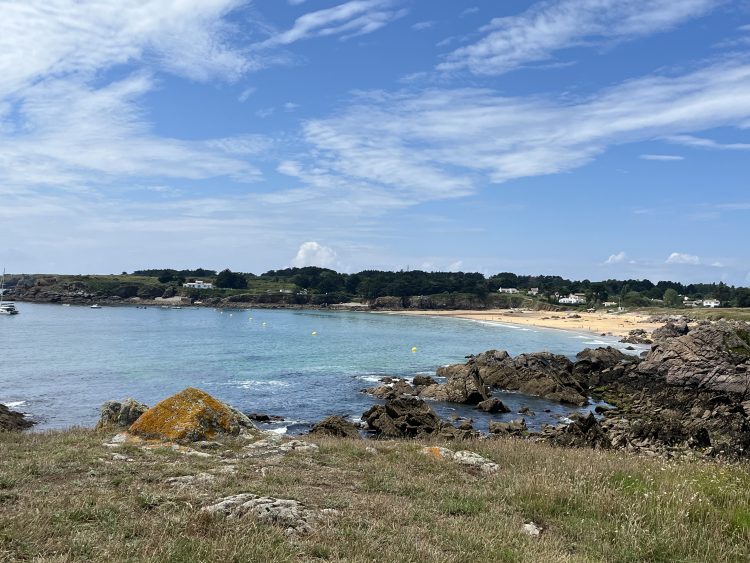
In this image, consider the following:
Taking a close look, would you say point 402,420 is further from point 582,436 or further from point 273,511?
point 273,511

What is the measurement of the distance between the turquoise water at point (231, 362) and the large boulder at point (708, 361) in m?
11.5

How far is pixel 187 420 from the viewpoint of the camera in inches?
555

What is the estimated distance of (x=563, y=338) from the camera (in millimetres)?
92625

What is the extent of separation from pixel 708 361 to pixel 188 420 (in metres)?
40.1

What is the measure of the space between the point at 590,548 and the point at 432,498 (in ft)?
8.39

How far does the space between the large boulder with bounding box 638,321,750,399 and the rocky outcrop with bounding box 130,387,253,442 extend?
1330 inches

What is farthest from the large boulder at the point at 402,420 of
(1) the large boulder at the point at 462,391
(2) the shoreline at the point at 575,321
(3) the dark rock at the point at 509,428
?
(2) the shoreline at the point at 575,321

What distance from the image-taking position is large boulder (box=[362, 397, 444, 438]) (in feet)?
83.9

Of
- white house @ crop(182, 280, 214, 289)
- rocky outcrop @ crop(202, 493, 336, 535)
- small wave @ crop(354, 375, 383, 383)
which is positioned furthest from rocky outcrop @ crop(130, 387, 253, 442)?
white house @ crop(182, 280, 214, 289)

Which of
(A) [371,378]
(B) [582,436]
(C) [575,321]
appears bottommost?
(A) [371,378]

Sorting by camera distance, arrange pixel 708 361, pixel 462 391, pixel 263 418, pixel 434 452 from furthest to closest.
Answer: pixel 708 361, pixel 462 391, pixel 263 418, pixel 434 452

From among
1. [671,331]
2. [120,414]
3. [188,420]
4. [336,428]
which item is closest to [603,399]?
[336,428]

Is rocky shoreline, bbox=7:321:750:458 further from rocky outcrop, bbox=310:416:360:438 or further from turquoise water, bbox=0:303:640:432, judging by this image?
turquoise water, bbox=0:303:640:432

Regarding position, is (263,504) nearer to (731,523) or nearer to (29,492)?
(29,492)
